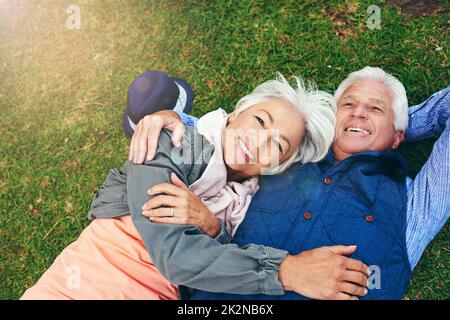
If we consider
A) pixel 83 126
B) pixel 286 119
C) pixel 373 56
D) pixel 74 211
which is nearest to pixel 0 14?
pixel 83 126

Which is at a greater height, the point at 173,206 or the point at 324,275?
the point at 173,206

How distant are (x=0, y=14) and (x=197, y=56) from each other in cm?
213

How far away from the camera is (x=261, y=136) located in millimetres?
2840

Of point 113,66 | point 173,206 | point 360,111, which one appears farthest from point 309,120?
point 113,66

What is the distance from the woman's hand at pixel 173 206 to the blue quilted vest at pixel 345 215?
46 centimetres

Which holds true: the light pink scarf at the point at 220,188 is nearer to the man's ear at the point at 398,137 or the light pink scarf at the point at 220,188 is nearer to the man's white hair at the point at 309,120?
the man's white hair at the point at 309,120

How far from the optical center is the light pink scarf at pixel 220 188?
9.45ft

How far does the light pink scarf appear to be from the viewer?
9.45ft

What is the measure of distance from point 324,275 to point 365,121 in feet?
3.74

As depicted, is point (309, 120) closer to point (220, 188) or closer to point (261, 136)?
point (261, 136)

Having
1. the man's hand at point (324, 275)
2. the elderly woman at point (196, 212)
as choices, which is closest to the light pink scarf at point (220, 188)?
the elderly woman at point (196, 212)

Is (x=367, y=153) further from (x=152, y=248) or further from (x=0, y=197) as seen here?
(x=0, y=197)

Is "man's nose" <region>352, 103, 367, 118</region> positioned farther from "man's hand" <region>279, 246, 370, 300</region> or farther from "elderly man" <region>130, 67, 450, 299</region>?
"man's hand" <region>279, 246, 370, 300</region>

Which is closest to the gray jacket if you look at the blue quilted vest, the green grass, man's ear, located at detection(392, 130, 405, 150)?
the blue quilted vest
